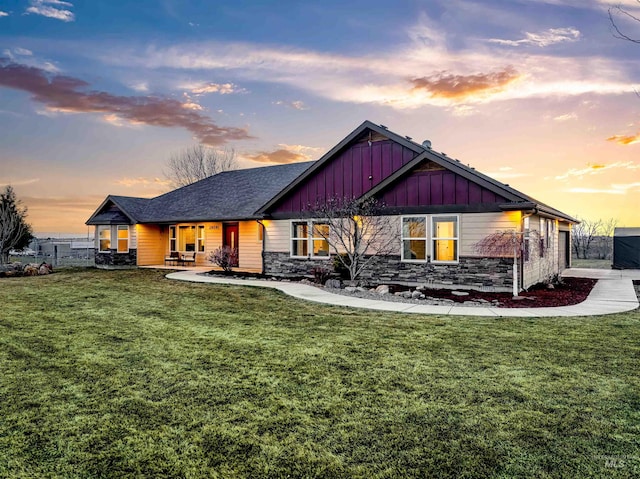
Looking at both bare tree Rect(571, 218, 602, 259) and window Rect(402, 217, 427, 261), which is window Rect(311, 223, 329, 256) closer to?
window Rect(402, 217, 427, 261)

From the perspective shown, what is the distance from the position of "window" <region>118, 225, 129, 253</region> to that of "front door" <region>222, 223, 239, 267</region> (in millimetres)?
6069

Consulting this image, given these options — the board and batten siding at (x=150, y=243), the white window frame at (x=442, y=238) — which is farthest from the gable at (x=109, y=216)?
the white window frame at (x=442, y=238)

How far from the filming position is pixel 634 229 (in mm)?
24625

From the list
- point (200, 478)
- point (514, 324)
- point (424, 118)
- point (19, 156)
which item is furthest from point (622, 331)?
point (19, 156)

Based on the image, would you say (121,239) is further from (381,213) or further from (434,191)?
(434,191)

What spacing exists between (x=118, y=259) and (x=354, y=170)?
1454 cm

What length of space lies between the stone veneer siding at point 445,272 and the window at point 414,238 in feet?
0.97

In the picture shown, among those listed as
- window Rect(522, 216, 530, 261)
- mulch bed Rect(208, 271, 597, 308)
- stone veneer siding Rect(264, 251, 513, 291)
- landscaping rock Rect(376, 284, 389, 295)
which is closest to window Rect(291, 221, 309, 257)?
stone veneer siding Rect(264, 251, 513, 291)

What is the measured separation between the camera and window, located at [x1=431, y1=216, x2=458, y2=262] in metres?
13.0

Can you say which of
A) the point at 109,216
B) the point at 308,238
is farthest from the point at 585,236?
the point at 109,216

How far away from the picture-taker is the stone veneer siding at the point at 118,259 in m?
22.1

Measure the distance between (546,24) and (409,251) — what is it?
7.57 metres

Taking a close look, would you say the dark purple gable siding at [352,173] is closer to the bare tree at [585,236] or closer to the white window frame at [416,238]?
the white window frame at [416,238]

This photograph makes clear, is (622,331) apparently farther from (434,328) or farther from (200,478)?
(200,478)
